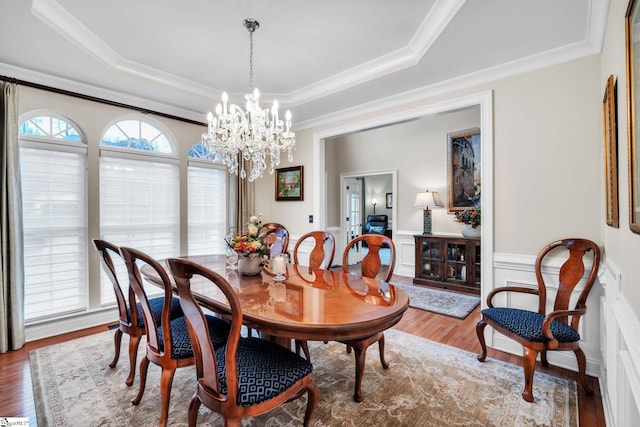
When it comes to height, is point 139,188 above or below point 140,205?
above

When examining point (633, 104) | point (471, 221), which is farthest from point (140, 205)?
point (471, 221)

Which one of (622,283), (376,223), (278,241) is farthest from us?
(376,223)

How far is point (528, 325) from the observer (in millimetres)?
2031

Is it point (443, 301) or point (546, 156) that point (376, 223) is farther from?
point (546, 156)

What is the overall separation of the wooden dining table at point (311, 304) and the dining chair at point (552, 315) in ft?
3.18

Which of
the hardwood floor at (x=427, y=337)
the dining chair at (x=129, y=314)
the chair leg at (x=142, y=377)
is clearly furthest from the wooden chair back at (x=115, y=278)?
the hardwood floor at (x=427, y=337)

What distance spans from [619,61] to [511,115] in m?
1.10

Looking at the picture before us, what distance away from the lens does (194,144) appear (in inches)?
159

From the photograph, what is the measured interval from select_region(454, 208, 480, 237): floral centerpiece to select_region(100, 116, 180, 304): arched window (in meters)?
4.12

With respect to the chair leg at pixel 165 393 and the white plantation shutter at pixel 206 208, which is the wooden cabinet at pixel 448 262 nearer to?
the white plantation shutter at pixel 206 208

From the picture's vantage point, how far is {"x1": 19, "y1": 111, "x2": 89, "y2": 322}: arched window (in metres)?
2.83

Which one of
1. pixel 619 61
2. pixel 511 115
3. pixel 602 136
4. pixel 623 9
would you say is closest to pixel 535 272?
pixel 602 136

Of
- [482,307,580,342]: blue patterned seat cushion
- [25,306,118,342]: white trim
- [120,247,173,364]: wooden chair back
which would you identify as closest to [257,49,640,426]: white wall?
[482,307,580,342]: blue patterned seat cushion

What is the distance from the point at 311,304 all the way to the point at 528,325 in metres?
1.58
